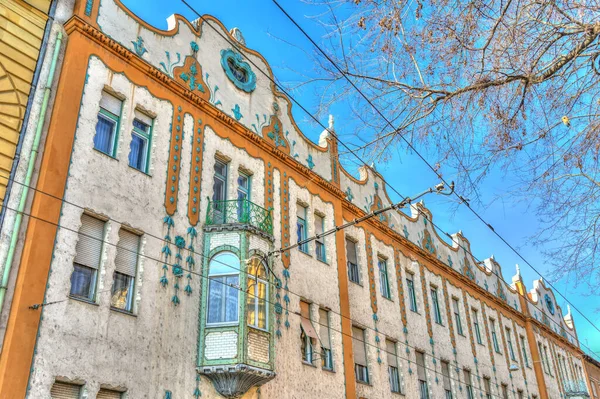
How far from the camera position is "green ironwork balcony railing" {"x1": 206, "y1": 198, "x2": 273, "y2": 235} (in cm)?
1662

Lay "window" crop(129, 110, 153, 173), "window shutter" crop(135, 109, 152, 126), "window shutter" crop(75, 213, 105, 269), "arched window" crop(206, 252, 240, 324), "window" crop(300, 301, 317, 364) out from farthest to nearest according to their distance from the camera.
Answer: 1. "window" crop(300, 301, 317, 364)
2. "window shutter" crop(135, 109, 152, 126)
3. "window" crop(129, 110, 153, 173)
4. "arched window" crop(206, 252, 240, 324)
5. "window shutter" crop(75, 213, 105, 269)

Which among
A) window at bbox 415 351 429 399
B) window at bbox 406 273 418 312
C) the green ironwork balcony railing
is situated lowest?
window at bbox 415 351 429 399

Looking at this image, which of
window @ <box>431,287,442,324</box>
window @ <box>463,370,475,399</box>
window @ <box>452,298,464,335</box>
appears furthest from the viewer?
window @ <box>452,298,464,335</box>

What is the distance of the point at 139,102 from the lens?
15773 mm

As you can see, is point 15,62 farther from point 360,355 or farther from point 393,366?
point 393,366

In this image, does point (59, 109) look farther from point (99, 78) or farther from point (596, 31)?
point (596, 31)

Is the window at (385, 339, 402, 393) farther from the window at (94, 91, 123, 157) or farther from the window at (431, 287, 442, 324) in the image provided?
the window at (94, 91, 123, 157)

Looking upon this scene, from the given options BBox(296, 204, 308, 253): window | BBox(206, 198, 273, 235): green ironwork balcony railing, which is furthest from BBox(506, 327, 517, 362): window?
BBox(206, 198, 273, 235): green ironwork balcony railing

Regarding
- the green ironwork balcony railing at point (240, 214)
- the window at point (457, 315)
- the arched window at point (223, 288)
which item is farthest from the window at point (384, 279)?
the arched window at point (223, 288)

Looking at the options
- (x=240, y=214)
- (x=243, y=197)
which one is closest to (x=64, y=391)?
(x=240, y=214)

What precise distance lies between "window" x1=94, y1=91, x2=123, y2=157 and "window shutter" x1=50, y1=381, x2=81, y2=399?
5362mm

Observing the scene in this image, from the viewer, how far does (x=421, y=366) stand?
24.3 m

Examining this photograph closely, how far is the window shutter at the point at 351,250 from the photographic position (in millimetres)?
22845

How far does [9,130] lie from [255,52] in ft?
32.6
